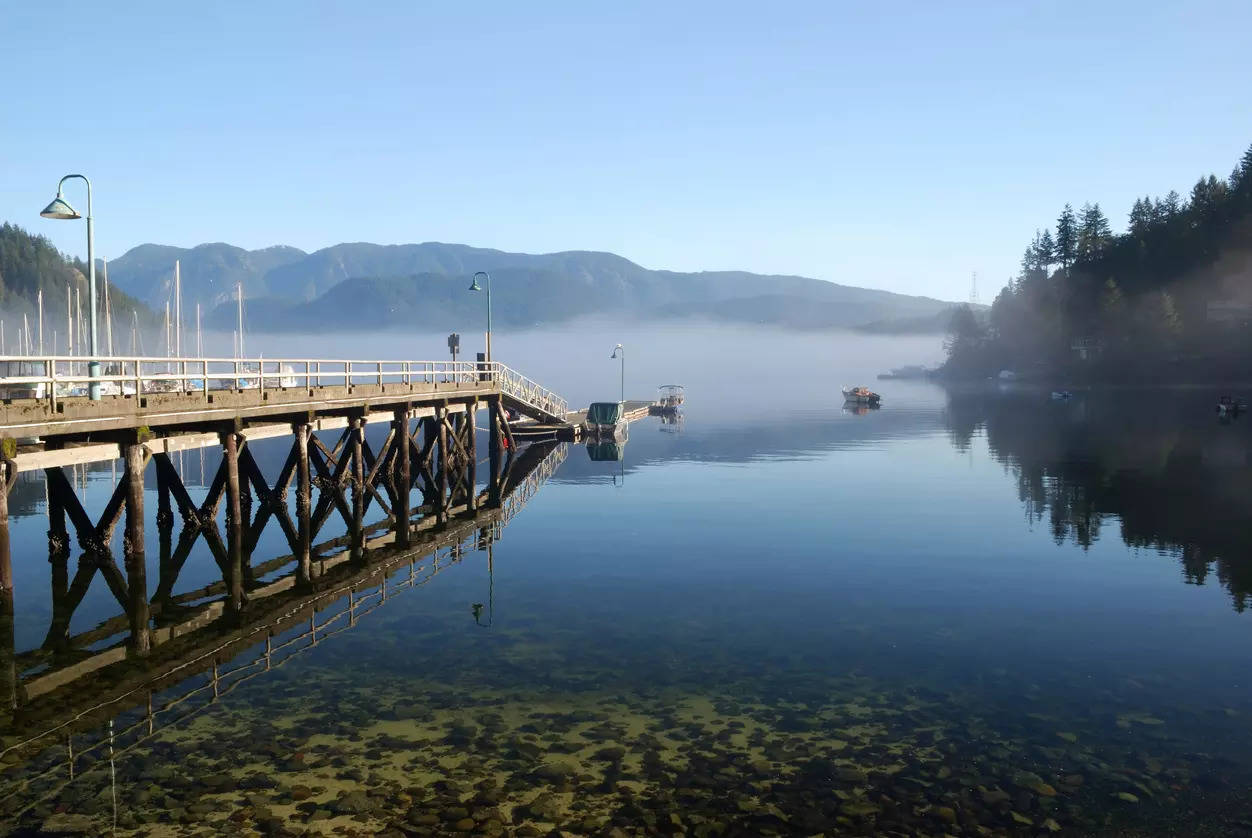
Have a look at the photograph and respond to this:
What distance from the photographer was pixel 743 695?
15.6 m

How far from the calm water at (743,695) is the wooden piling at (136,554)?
1066 millimetres

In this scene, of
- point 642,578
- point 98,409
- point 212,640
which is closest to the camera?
point 212,640

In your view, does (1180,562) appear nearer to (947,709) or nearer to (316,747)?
(947,709)

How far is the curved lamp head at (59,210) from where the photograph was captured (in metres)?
23.5

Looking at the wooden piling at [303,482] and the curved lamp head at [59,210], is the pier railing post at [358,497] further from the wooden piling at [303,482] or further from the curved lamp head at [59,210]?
the curved lamp head at [59,210]

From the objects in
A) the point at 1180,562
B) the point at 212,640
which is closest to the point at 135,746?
the point at 212,640

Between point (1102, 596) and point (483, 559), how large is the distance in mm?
16232

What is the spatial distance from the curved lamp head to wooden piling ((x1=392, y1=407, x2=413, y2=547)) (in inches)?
513

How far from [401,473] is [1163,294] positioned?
147m

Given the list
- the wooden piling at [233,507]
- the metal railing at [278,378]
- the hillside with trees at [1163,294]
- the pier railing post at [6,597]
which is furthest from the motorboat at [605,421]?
the hillside with trees at [1163,294]

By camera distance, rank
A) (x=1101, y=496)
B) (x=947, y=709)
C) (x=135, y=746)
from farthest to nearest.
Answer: (x=1101, y=496) → (x=947, y=709) → (x=135, y=746)

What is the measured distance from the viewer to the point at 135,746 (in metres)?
13.3

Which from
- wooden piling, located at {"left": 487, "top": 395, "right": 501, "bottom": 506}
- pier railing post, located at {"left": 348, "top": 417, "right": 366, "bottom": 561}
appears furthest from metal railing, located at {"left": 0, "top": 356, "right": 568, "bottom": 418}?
pier railing post, located at {"left": 348, "top": 417, "right": 366, "bottom": 561}

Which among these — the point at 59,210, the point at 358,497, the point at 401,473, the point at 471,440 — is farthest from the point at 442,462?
the point at 59,210
